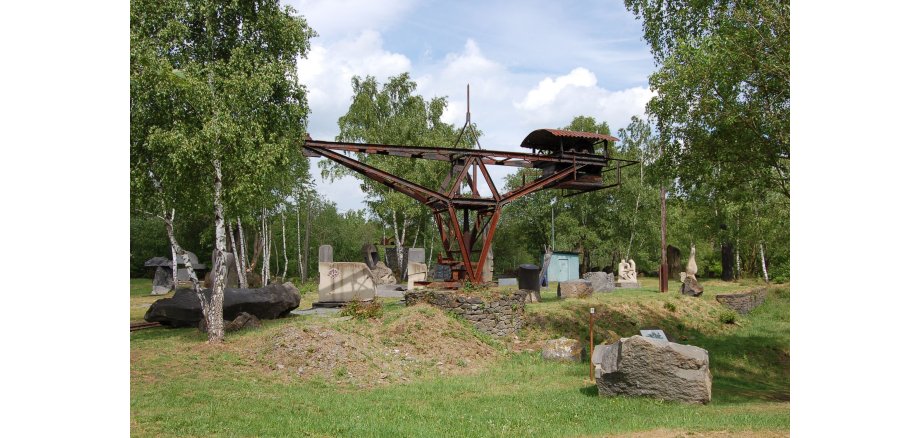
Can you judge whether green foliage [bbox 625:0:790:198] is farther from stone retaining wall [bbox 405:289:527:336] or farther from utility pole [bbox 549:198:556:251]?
utility pole [bbox 549:198:556:251]

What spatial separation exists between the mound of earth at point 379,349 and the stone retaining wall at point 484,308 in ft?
1.75

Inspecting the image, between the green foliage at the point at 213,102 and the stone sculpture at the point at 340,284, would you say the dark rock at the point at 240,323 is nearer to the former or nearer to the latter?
the green foliage at the point at 213,102

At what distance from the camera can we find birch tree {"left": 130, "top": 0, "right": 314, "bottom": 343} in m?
14.9

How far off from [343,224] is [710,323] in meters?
34.6

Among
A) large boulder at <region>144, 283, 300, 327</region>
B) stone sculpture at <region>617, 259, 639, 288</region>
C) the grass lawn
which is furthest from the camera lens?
stone sculpture at <region>617, 259, 639, 288</region>

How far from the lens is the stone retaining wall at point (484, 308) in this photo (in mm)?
17625

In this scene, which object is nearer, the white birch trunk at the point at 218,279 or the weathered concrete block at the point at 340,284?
the white birch trunk at the point at 218,279

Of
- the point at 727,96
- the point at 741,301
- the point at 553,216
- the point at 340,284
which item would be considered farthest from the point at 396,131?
the point at 727,96

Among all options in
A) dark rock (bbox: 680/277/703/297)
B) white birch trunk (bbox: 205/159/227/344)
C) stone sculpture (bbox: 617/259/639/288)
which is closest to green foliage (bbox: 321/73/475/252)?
stone sculpture (bbox: 617/259/639/288)

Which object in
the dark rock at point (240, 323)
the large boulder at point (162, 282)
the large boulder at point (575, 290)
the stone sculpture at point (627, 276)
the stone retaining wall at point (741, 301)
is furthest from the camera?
the large boulder at point (162, 282)

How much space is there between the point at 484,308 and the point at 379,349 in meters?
4.24

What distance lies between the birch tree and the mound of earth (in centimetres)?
300

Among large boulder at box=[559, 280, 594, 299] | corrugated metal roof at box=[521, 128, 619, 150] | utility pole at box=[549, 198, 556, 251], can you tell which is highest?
corrugated metal roof at box=[521, 128, 619, 150]

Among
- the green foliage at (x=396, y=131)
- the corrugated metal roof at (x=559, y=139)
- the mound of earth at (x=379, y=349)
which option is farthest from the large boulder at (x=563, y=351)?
the green foliage at (x=396, y=131)
